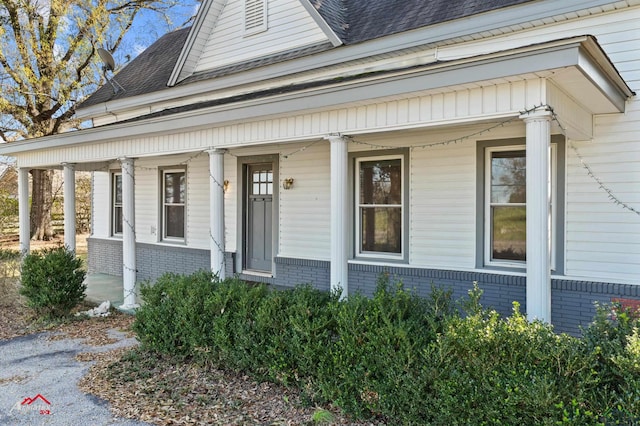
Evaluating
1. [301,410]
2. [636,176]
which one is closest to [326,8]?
[636,176]

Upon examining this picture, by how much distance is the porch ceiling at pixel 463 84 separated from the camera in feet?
14.1

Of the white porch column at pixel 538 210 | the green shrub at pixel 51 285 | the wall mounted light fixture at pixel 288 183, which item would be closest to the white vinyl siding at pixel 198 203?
the wall mounted light fixture at pixel 288 183

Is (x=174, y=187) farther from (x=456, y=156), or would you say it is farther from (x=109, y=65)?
(x=456, y=156)

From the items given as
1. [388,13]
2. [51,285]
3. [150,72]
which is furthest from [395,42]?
[150,72]

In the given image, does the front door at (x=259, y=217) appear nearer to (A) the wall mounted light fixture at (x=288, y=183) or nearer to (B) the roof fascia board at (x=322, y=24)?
(A) the wall mounted light fixture at (x=288, y=183)

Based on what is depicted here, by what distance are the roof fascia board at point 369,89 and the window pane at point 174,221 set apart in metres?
2.96

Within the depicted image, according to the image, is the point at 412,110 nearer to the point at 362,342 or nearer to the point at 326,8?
the point at 362,342

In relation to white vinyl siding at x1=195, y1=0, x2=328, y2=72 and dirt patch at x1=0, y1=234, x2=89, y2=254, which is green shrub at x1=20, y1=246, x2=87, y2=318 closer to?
white vinyl siding at x1=195, y1=0, x2=328, y2=72

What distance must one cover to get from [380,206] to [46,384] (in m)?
5.50

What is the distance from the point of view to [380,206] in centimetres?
836

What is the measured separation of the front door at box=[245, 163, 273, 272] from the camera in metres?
10.1

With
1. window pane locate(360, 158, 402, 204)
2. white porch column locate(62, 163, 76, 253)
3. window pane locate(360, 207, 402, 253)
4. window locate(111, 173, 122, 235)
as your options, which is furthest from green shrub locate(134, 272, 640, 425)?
window locate(111, 173, 122, 235)

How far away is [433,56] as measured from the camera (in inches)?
305

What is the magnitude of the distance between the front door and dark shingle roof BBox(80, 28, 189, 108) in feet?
11.4
